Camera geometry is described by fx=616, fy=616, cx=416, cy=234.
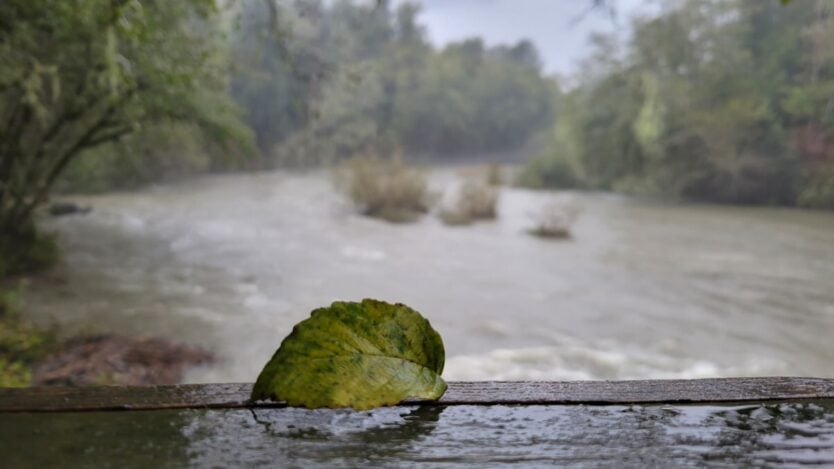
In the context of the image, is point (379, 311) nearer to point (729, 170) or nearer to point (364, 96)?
point (729, 170)

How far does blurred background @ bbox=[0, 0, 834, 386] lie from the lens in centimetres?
598

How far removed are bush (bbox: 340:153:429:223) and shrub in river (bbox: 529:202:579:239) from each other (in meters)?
3.18

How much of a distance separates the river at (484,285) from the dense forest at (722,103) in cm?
339

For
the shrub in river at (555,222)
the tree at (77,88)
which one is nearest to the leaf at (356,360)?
the tree at (77,88)

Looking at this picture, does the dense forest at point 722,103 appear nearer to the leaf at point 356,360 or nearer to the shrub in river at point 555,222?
the shrub in river at point 555,222

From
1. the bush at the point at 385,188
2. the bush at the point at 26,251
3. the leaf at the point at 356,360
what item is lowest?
the bush at the point at 26,251

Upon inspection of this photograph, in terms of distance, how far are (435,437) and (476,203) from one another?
15335mm

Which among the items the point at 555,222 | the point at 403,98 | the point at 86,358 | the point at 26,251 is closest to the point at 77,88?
the point at 26,251

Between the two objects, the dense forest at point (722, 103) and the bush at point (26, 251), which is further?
the dense forest at point (722, 103)

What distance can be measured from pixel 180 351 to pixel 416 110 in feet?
101

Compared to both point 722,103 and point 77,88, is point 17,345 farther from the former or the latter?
point 722,103

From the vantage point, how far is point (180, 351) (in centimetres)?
566

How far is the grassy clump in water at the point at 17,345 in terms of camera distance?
14.6 feet

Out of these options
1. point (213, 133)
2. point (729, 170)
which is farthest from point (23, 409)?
point (729, 170)
